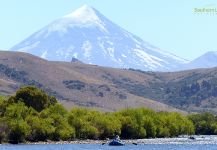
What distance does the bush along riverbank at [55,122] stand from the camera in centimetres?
15312

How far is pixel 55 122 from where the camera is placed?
163875 millimetres

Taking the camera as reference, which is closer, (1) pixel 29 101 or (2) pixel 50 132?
(2) pixel 50 132

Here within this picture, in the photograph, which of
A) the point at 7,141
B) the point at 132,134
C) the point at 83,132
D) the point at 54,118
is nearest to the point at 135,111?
the point at 132,134

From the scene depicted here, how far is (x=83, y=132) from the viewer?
573 feet

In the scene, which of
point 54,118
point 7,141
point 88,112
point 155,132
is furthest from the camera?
point 155,132

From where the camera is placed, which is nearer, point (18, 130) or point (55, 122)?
point (18, 130)

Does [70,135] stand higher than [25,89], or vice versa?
[25,89]

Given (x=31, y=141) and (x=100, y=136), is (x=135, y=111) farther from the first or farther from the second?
(x=31, y=141)

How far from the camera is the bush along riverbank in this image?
502 ft

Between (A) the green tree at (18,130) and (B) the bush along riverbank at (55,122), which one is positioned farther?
(B) the bush along riverbank at (55,122)

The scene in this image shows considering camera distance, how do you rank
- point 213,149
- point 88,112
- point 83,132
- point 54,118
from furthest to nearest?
1. point 88,112
2. point 83,132
3. point 54,118
4. point 213,149

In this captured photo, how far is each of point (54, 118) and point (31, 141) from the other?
30.9 ft

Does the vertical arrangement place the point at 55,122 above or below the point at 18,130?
above

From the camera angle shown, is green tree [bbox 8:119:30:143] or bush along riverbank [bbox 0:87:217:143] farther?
bush along riverbank [bbox 0:87:217:143]
